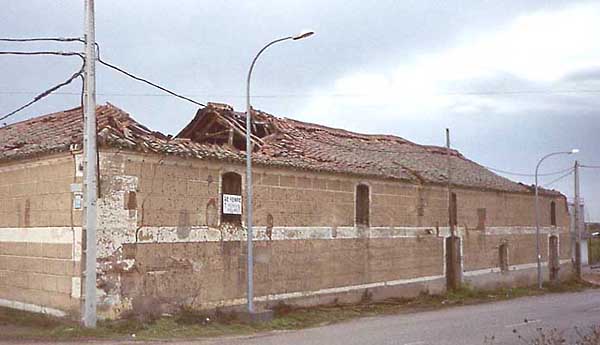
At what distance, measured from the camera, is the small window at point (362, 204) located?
26.4 metres

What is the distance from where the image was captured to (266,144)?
25781 mm

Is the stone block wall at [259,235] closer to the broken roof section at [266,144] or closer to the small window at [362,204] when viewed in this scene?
the small window at [362,204]

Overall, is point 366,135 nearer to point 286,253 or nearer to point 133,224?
point 286,253

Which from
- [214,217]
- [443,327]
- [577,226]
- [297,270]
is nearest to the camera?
[443,327]

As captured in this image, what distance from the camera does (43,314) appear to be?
61.0ft

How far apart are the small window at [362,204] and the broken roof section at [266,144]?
23.2 inches

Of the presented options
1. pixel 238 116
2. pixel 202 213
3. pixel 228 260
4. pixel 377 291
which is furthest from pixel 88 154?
pixel 377 291

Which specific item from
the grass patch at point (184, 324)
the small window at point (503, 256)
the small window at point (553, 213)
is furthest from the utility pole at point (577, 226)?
the grass patch at point (184, 324)

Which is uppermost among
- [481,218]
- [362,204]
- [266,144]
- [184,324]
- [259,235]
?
[266,144]

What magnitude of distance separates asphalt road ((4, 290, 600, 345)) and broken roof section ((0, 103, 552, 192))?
5184 millimetres

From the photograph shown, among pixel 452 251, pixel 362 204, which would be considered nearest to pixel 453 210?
pixel 452 251

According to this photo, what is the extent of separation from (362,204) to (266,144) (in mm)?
3995

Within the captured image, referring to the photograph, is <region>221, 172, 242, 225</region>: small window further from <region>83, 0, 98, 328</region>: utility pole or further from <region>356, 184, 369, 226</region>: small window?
<region>356, 184, 369, 226</region>: small window

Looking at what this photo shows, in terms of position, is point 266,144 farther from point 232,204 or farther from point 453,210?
point 453,210
